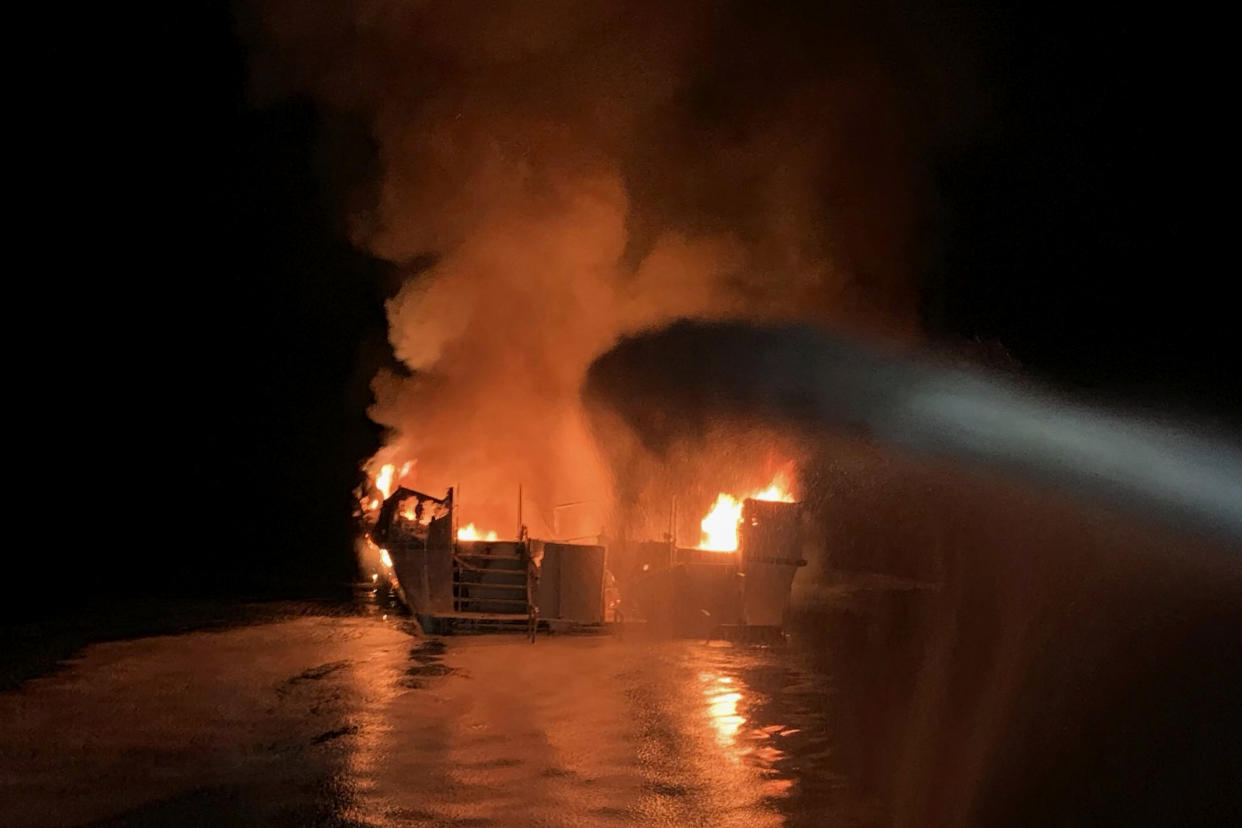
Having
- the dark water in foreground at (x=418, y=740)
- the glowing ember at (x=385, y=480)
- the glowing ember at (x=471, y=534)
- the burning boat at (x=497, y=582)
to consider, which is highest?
the glowing ember at (x=385, y=480)

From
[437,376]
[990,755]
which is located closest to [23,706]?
[990,755]

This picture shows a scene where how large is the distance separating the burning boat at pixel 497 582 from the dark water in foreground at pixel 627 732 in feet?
3.48

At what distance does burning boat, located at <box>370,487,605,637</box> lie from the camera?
20.9 metres

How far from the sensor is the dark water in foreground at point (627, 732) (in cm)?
862

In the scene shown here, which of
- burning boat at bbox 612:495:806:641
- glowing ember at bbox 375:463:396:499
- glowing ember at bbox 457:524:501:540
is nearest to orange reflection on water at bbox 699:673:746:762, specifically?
burning boat at bbox 612:495:806:641

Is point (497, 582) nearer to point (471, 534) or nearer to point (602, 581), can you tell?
point (602, 581)

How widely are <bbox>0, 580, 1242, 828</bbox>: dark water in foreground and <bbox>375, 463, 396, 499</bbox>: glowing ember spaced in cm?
977

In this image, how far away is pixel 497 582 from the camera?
21.9 metres

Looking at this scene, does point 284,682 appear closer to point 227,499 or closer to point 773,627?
point 773,627

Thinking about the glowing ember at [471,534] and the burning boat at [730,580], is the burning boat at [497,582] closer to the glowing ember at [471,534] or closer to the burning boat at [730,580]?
the burning boat at [730,580]

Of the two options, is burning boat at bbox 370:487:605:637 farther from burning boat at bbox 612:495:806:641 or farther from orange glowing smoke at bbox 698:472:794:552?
orange glowing smoke at bbox 698:472:794:552

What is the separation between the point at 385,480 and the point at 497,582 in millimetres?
9324

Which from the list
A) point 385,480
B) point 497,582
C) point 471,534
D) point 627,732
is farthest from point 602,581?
point 385,480

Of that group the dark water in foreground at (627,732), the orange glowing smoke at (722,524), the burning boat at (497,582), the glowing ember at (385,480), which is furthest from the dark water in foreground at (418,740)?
the glowing ember at (385,480)
